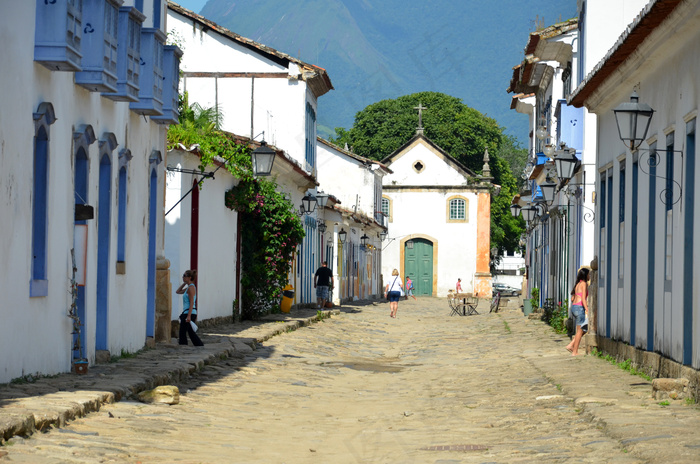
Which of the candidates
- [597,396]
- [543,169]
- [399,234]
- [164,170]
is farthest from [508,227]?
[597,396]

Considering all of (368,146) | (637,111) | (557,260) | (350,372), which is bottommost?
(350,372)

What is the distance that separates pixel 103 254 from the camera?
42.1 feet

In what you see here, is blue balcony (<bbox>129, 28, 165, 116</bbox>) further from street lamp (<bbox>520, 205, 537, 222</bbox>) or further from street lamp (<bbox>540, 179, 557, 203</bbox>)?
street lamp (<bbox>520, 205, 537, 222</bbox>)

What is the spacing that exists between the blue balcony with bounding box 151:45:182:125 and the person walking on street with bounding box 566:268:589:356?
6714 mm

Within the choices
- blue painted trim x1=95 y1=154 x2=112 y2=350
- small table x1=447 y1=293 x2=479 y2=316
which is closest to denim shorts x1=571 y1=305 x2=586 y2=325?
blue painted trim x1=95 y1=154 x2=112 y2=350

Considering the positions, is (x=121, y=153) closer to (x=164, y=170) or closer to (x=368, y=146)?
(x=164, y=170)

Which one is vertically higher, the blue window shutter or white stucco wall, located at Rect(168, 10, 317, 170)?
white stucco wall, located at Rect(168, 10, 317, 170)

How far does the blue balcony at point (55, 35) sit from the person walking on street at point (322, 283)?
67.0 feet

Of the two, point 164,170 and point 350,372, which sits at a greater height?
point 164,170

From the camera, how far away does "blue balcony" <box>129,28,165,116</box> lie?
44.4 feet

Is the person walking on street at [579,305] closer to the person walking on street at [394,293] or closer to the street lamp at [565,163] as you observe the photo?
the street lamp at [565,163]

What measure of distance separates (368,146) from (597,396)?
55280mm

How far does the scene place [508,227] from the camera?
6500 centimetres

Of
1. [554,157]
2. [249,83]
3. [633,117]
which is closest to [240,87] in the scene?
[249,83]
